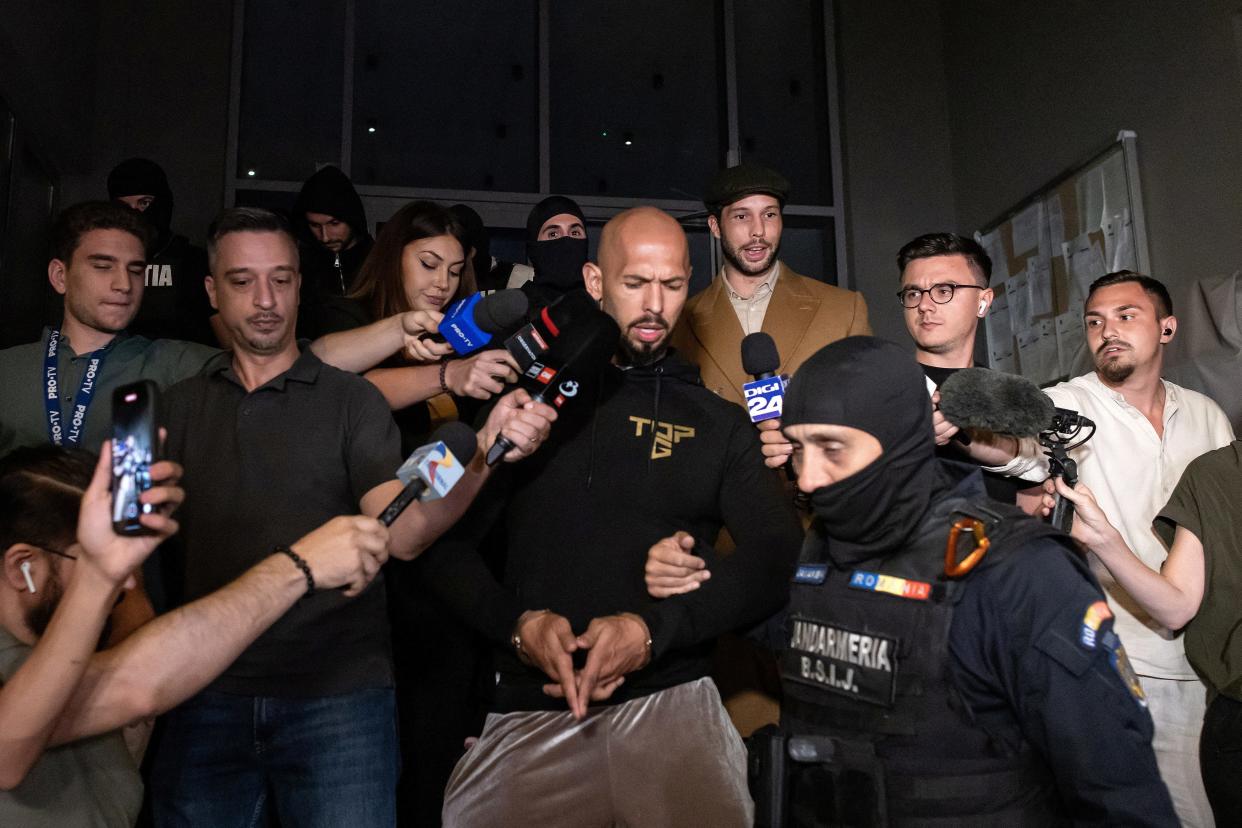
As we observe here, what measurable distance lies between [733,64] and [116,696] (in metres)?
5.45

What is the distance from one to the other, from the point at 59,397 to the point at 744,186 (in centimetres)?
205

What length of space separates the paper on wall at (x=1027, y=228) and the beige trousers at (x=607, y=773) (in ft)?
12.6

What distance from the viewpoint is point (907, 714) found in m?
1.72

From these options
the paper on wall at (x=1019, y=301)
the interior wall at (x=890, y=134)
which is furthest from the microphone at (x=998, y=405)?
the interior wall at (x=890, y=134)

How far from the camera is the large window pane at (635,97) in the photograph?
6.14 m

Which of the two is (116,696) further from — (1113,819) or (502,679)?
(1113,819)

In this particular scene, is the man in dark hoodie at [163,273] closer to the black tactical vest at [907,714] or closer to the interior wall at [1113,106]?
the black tactical vest at [907,714]

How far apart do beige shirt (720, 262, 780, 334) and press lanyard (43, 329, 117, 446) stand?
1.84 meters

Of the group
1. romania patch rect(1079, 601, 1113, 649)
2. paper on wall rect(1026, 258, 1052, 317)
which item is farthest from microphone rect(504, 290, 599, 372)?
paper on wall rect(1026, 258, 1052, 317)

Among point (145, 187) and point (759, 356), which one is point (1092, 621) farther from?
point (145, 187)

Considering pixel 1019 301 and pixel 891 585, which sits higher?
pixel 1019 301

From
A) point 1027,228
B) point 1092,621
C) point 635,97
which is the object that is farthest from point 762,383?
point 635,97

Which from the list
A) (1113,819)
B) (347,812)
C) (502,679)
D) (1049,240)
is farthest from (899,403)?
(1049,240)

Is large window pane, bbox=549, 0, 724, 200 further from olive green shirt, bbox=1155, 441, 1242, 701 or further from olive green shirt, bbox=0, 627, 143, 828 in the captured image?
olive green shirt, bbox=0, 627, 143, 828
